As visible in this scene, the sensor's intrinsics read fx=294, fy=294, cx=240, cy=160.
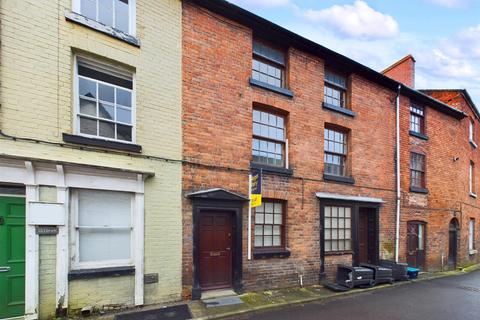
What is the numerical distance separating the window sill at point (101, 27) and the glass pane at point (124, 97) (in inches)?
45.7

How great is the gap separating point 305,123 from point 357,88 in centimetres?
334

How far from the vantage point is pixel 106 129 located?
22.0 ft

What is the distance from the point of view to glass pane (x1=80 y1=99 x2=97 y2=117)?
21.2 feet

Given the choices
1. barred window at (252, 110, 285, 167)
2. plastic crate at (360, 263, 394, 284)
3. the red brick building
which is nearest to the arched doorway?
the red brick building

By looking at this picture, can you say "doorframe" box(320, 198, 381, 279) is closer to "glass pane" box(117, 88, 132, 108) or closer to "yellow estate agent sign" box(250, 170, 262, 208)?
"yellow estate agent sign" box(250, 170, 262, 208)

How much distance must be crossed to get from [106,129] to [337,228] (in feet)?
27.0

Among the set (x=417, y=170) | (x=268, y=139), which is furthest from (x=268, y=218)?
(x=417, y=170)

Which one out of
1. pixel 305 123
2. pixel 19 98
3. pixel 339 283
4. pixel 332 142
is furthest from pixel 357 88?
pixel 19 98

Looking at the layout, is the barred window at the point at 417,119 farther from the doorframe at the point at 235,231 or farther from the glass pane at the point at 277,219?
the doorframe at the point at 235,231

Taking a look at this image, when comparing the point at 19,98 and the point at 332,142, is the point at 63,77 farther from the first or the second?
the point at 332,142

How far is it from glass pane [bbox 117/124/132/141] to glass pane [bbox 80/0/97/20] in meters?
2.52

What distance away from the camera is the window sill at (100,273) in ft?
19.6

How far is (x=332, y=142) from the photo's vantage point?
35.7 feet

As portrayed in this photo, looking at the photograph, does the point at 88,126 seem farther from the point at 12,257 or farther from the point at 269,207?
the point at 269,207
